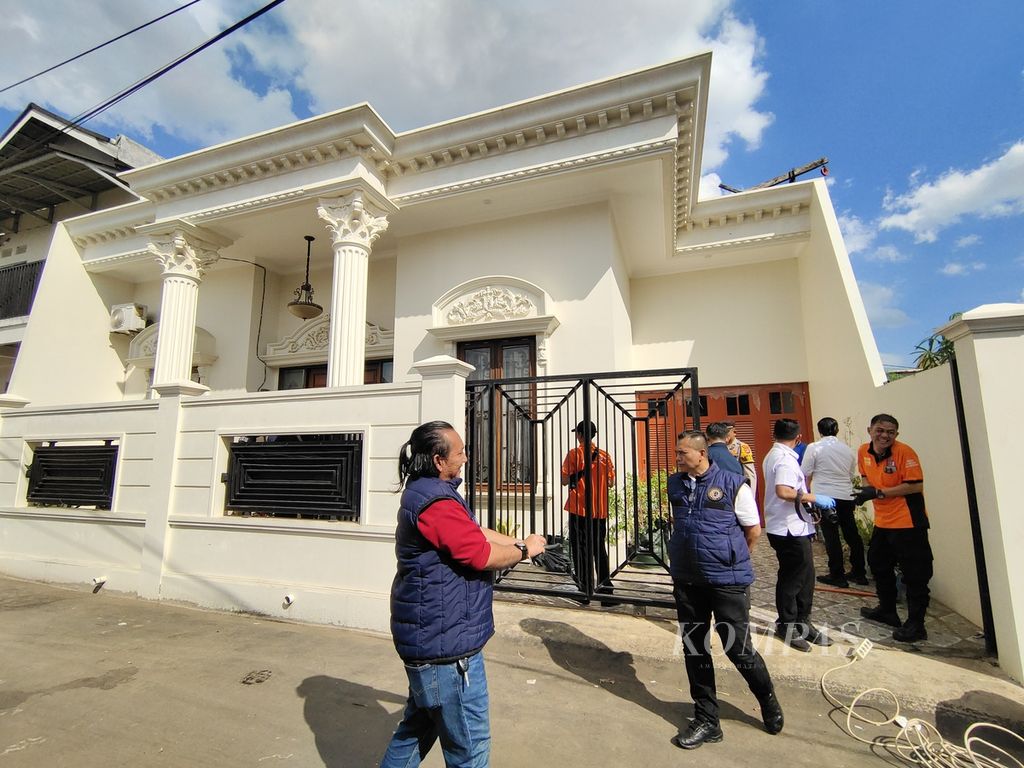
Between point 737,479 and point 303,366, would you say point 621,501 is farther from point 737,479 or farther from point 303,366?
point 303,366

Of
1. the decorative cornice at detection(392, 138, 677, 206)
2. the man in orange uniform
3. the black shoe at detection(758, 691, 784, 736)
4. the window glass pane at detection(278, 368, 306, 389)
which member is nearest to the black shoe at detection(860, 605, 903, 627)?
the man in orange uniform

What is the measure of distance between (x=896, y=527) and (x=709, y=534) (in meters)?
2.20

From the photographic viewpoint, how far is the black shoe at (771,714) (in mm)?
2633

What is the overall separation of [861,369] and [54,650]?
8.41 m

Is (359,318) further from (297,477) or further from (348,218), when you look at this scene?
(297,477)

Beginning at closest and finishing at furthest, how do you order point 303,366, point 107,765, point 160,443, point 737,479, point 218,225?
point 107,765 → point 737,479 → point 160,443 → point 218,225 → point 303,366

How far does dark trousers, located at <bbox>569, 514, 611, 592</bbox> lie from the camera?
4.26 metres

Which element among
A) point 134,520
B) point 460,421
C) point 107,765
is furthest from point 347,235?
point 107,765

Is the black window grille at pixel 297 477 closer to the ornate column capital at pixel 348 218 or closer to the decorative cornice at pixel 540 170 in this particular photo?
the ornate column capital at pixel 348 218

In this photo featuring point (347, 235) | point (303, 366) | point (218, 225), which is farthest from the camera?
point (303, 366)

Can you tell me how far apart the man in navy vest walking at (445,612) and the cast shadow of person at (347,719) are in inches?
29.7

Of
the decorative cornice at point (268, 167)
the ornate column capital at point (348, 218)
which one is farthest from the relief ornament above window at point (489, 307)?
the decorative cornice at point (268, 167)

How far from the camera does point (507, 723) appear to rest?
2.78 meters

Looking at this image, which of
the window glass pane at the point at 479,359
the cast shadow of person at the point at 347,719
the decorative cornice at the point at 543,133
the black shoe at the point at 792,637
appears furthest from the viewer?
the window glass pane at the point at 479,359
